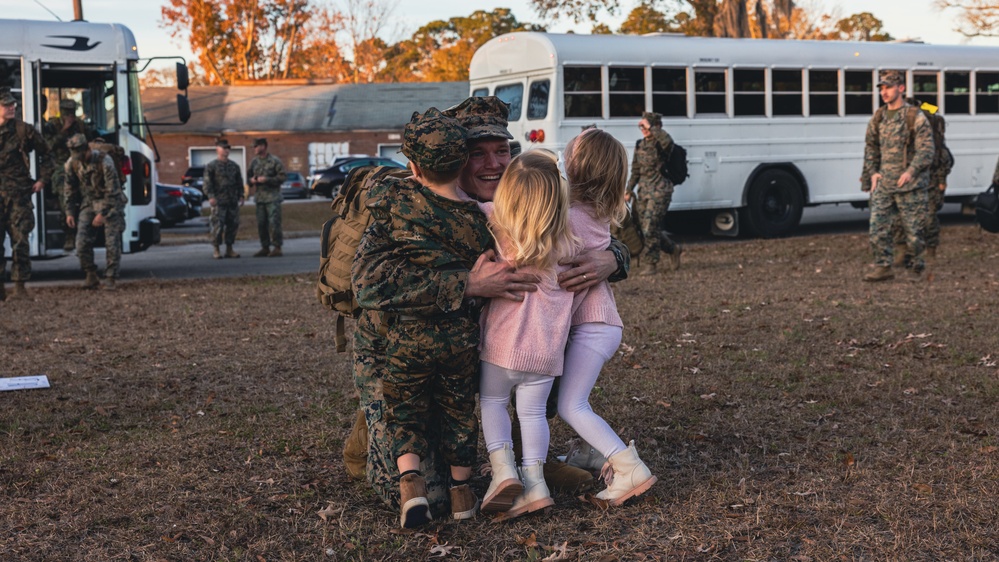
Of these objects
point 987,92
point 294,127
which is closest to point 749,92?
point 987,92

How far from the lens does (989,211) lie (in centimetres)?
1223

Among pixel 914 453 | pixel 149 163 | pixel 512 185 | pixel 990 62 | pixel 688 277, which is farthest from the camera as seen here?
pixel 990 62

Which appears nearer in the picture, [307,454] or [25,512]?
[25,512]

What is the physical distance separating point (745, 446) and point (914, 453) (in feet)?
2.48

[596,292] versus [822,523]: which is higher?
[596,292]

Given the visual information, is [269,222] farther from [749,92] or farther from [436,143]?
[436,143]

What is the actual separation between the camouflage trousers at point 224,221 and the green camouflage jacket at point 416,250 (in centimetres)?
1311

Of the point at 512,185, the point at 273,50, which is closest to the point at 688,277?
the point at 512,185

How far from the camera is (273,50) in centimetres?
6038

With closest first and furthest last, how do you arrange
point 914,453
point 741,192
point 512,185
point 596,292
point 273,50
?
1. point 512,185
2. point 596,292
3. point 914,453
4. point 741,192
5. point 273,50

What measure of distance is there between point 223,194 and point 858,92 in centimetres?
1035

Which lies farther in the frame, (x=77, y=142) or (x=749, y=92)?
(x=749, y=92)

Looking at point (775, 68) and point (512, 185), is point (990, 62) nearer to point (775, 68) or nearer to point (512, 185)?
point (775, 68)

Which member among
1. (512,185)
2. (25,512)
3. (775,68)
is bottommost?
(25,512)
